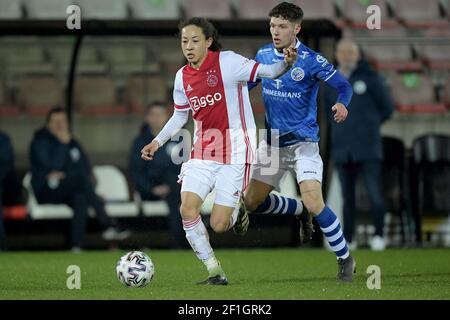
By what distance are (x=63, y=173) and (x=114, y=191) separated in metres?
0.65

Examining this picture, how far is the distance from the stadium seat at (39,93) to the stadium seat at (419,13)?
570 cm

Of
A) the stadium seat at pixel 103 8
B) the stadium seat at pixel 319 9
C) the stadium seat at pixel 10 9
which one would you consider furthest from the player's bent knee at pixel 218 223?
the stadium seat at pixel 10 9

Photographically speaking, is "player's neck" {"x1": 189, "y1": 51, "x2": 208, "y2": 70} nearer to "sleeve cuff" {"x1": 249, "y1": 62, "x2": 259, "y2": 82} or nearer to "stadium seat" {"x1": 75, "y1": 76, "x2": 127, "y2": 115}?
"sleeve cuff" {"x1": 249, "y1": 62, "x2": 259, "y2": 82}

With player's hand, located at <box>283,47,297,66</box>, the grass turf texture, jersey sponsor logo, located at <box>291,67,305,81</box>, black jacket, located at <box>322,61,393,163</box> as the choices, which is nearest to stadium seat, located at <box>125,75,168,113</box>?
the grass turf texture

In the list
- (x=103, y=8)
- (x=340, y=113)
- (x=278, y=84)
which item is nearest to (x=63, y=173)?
(x=103, y=8)

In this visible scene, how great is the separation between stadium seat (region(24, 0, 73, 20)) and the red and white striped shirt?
8009 mm

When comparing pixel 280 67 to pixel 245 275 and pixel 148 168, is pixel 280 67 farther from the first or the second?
pixel 148 168

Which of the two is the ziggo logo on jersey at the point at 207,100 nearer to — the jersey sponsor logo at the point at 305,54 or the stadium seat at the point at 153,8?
the jersey sponsor logo at the point at 305,54

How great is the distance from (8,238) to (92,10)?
14.2 feet

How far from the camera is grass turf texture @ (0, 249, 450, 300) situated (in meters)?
6.99

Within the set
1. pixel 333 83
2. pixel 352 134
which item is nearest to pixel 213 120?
pixel 333 83

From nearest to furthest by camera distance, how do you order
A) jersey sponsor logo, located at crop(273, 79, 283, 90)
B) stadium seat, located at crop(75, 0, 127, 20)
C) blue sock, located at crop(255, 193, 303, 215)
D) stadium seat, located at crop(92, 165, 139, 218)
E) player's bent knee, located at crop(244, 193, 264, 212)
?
jersey sponsor logo, located at crop(273, 79, 283, 90), player's bent knee, located at crop(244, 193, 264, 212), blue sock, located at crop(255, 193, 303, 215), stadium seat, located at crop(92, 165, 139, 218), stadium seat, located at crop(75, 0, 127, 20)

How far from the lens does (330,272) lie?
9.01 m

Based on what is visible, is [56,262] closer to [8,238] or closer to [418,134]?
[8,238]
